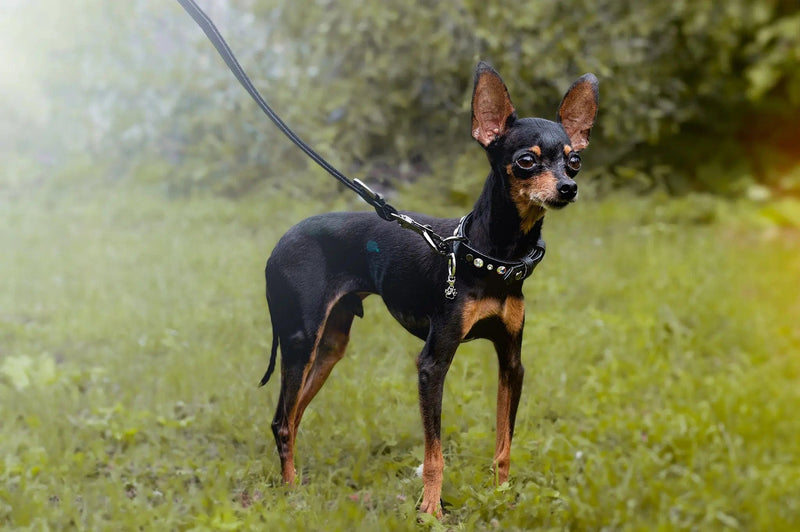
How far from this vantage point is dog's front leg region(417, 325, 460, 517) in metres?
2.67

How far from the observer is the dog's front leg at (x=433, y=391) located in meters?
2.67

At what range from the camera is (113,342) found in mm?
5836

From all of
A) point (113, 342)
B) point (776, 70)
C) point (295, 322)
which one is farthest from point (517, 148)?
point (776, 70)

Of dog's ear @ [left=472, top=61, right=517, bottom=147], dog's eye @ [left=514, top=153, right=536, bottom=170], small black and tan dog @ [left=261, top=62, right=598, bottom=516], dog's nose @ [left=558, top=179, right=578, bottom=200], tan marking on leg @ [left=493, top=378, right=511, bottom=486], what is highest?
dog's ear @ [left=472, top=61, right=517, bottom=147]

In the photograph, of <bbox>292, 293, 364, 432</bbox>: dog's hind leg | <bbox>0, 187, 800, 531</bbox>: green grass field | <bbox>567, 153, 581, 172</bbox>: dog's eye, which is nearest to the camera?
<bbox>567, 153, 581, 172</bbox>: dog's eye

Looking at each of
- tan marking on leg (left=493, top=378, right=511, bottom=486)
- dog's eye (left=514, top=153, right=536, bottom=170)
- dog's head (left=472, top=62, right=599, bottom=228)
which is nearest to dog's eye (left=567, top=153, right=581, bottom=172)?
dog's head (left=472, top=62, right=599, bottom=228)

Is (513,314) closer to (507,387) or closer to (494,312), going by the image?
(494,312)

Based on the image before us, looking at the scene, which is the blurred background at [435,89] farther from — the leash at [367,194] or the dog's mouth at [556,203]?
the dog's mouth at [556,203]

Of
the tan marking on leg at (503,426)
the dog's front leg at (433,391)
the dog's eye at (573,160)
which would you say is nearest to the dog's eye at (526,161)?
the dog's eye at (573,160)

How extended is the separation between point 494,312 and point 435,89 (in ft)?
18.8

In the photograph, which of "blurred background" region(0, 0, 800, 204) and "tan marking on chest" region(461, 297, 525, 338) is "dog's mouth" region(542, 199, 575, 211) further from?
"blurred background" region(0, 0, 800, 204)

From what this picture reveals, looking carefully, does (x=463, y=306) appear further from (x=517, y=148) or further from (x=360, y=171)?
(x=360, y=171)

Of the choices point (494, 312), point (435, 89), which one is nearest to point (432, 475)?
point (494, 312)

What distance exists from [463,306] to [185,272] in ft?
13.6
